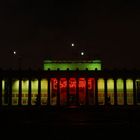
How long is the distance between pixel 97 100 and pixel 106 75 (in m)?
5.37

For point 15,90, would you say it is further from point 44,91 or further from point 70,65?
point 70,65

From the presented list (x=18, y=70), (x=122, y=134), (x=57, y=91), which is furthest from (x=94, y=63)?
(x=122, y=134)

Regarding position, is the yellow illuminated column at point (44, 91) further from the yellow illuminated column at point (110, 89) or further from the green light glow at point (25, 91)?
the yellow illuminated column at point (110, 89)

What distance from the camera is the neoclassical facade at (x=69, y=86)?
5719cm

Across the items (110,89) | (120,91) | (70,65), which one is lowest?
(120,91)

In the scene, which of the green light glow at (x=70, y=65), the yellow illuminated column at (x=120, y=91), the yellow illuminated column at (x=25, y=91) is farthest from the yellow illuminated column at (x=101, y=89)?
the yellow illuminated column at (x=25, y=91)

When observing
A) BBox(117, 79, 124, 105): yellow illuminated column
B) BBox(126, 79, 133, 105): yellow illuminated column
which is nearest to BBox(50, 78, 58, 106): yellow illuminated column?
BBox(117, 79, 124, 105): yellow illuminated column

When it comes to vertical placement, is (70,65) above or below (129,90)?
above

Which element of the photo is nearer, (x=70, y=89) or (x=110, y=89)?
(x=110, y=89)

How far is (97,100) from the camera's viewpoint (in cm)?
5722

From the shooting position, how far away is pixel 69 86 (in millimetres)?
57969

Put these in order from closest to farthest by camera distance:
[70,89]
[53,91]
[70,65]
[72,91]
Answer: [70,89] → [72,91] → [53,91] → [70,65]

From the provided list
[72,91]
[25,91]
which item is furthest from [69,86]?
[25,91]

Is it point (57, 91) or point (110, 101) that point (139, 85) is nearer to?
point (110, 101)
